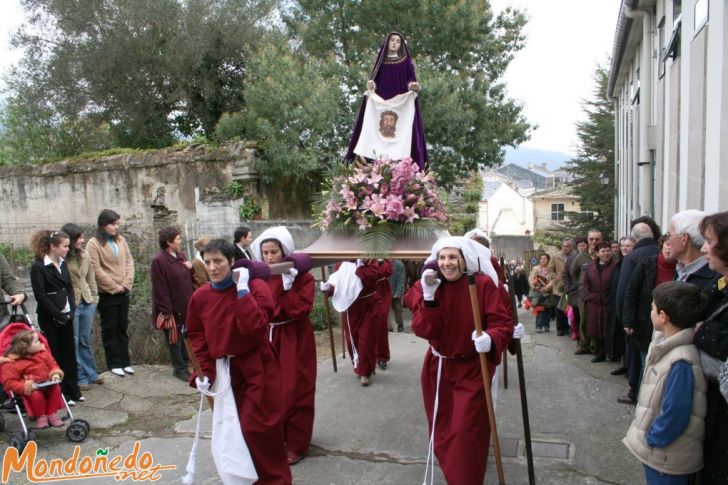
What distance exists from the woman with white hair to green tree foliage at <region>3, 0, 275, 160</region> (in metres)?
13.0

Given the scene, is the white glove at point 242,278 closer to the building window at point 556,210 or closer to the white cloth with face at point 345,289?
the white cloth with face at point 345,289

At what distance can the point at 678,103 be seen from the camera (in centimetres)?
746

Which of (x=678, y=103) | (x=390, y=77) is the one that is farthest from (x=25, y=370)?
(x=678, y=103)

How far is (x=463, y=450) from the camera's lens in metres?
3.86

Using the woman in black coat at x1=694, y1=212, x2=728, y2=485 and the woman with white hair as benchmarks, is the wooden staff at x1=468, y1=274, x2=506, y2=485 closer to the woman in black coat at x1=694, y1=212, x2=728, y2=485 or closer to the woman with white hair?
the woman with white hair

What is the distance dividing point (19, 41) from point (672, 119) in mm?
16098

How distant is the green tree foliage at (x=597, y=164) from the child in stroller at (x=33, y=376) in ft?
72.4

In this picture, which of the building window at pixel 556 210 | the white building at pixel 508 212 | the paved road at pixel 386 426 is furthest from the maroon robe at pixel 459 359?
the white building at pixel 508 212

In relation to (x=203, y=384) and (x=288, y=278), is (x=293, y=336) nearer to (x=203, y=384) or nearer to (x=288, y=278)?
(x=288, y=278)

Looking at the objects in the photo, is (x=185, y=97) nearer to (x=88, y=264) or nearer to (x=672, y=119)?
(x=88, y=264)

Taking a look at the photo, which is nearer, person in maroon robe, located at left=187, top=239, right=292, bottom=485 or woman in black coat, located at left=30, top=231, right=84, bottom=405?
person in maroon robe, located at left=187, top=239, right=292, bottom=485

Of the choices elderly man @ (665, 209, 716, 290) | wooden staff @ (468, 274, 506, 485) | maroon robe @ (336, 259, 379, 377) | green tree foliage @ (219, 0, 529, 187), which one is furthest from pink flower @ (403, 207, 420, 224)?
green tree foliage @ (219, 0, 529, 187)

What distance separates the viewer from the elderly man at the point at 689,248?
390cm

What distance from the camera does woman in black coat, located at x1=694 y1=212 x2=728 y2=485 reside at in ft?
9.57
